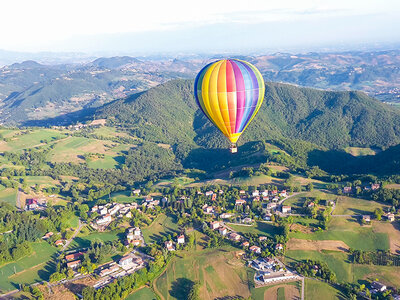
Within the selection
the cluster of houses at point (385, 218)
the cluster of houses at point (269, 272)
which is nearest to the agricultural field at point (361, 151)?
the cluster of houses at point (385, 218)

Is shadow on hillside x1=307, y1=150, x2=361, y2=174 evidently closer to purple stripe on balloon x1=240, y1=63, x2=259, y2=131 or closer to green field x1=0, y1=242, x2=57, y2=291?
purple stripe on balloon x1=240, y1=63, x2=259, y2=131

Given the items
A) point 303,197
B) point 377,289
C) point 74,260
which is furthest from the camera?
point 303,197

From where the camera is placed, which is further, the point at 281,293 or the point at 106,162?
the point at 106,162

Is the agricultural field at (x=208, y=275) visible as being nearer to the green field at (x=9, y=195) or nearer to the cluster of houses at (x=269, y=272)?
the cluster of houses at (x=269, y=272)

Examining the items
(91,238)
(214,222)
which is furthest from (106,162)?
(214,222)

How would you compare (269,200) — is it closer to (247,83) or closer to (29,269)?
(247,83)

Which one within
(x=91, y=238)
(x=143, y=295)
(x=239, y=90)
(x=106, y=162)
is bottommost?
(x=106, y=162)

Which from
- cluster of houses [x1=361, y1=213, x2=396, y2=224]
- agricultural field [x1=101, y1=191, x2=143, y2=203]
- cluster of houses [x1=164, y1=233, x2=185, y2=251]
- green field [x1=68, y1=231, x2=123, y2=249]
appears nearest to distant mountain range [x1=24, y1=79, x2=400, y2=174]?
agricultural field [x1=101, y1=191, x2=143, y2=203]
